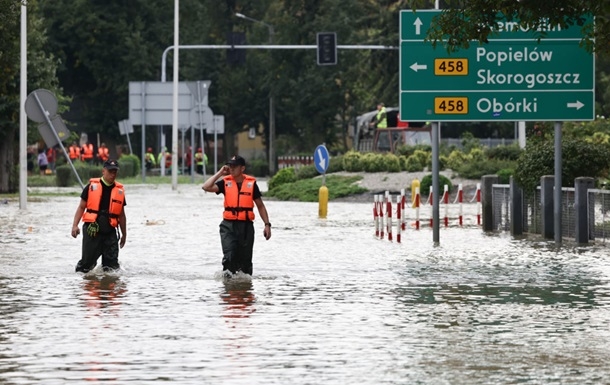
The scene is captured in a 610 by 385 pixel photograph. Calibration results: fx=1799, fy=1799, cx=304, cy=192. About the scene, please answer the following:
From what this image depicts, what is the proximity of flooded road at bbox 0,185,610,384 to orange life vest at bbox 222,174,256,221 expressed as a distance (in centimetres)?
70

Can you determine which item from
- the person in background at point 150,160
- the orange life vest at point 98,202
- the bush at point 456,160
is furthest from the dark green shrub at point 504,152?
the person in background at point 150,160

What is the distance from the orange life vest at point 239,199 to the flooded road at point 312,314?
70 centimetres

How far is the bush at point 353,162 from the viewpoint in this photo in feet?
185

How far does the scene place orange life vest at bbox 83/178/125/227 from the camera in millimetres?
20203

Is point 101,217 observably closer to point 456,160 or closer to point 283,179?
point 456,160

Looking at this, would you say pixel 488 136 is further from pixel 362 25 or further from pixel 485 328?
pixel 485 328

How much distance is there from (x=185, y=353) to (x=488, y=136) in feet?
223

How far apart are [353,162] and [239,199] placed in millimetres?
37004

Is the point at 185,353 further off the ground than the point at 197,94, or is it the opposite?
the point at 197,94

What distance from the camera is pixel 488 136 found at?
262 ft

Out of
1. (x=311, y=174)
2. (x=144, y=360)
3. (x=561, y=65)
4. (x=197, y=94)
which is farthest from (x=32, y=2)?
(x=144, y=360)

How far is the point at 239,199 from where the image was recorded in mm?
19672

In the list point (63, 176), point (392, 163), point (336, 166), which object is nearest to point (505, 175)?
point (392, 163)

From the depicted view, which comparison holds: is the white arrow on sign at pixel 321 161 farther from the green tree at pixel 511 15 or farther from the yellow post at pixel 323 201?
the green tree at pixel 511 15
